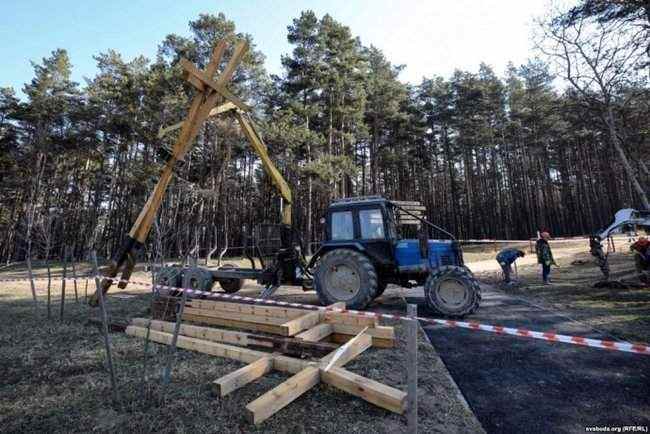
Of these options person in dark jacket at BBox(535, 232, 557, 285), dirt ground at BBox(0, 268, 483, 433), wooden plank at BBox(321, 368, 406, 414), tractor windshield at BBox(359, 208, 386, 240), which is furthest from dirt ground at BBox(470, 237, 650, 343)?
wooden plank at BBox(321, 368, 406, 414)

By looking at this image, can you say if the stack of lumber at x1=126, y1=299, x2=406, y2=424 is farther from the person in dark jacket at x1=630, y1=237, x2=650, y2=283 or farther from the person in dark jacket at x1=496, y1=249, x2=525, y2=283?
the person in dark jacket at x1=630, y1=237, x2=650, y2=283

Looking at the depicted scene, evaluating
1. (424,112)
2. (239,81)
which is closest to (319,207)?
(239,81)

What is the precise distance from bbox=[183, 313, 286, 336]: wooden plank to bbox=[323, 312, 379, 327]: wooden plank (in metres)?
0.79

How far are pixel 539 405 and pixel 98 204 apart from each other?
32940 mm

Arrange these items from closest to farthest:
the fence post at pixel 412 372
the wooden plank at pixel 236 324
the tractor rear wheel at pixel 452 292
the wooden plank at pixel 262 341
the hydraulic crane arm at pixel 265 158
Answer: the fence post at pixel 412 372, the wooden plank at pixel 262 341, the wooden plank at pixel 236 324, the tractor rear wheel at pixel 452 292, the hydraulic crane arm at pixel 265 158

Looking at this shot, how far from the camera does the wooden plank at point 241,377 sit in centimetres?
288

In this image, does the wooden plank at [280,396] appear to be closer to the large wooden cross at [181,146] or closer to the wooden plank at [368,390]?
the wooden plank at [368,390]

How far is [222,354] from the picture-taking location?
13.1 feet

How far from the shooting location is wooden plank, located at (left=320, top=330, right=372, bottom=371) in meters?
3.30

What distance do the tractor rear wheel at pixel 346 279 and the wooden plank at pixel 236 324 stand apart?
6.24 ft

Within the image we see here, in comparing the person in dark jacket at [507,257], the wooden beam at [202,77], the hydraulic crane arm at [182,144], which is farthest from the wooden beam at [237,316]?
the person in dark jacket at [507,257]

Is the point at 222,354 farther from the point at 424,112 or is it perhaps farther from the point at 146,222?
the point at 424,112

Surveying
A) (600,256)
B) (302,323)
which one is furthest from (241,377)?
(600,256)

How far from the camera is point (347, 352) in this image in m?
3.66
